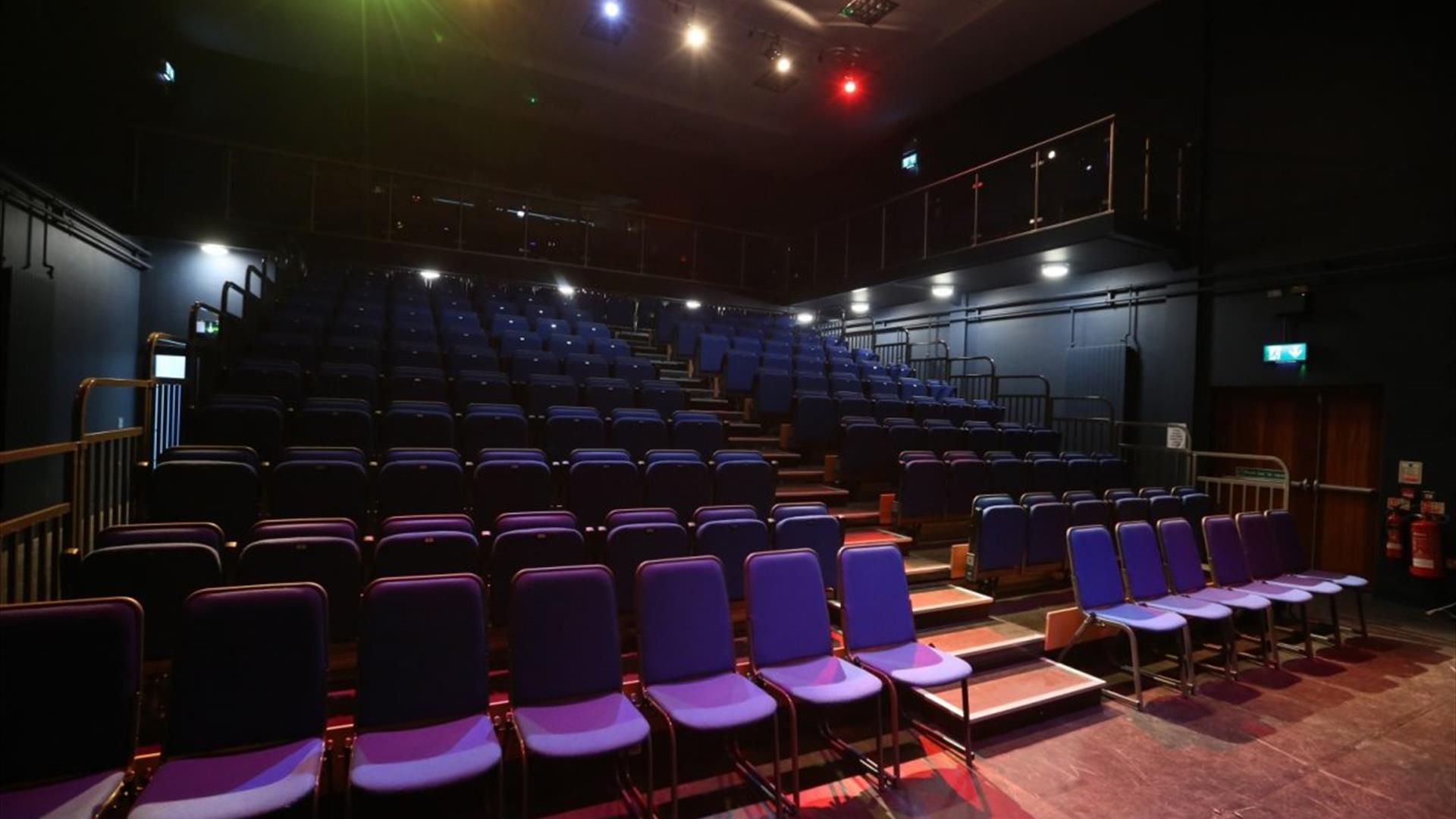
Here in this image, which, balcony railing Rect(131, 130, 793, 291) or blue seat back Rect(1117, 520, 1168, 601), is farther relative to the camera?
balcony railing Rect(131, 130, 793, 291)

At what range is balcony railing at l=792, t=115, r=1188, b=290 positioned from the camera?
289 inches

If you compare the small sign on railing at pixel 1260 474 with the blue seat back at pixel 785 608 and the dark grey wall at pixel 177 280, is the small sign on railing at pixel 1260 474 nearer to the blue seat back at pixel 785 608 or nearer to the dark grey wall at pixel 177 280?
the blue seat back at pixel 785 608

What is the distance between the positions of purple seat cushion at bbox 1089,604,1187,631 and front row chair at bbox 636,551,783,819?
235 cm

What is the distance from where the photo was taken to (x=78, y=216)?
6.22 meters

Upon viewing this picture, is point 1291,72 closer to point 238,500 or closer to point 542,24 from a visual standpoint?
point 542,24

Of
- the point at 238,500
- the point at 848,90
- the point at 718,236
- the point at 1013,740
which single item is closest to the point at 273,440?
the point at 238,500

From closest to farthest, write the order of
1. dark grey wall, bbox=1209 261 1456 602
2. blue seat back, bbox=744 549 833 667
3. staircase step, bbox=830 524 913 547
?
1. blue seat back, bbox=744 549 833 667
2. staircase step, bbox=830 524 913 547
3. dark grey wall, bbox=1209 261 1456 602

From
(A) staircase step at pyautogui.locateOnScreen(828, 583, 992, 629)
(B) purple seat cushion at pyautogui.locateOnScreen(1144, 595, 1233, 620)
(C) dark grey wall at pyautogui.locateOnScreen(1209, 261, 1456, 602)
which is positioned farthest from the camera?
(C) dark grey wall at pyautogui.locateOnScreen(1209, 261, 1456, 602)

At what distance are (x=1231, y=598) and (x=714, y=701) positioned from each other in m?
3.85

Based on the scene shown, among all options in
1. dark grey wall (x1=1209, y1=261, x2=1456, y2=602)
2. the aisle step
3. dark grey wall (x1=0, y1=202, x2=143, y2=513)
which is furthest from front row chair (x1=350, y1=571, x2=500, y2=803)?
dark grey wall (x1=1209, y1=261, x2=1456, y2=602)

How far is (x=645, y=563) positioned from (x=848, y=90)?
9.03m

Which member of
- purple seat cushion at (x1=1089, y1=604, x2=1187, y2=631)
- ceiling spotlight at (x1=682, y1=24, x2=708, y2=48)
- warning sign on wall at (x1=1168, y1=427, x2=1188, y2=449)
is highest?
ceiling spotlight at (x1=682, y1=24, x2=708, y2=48)

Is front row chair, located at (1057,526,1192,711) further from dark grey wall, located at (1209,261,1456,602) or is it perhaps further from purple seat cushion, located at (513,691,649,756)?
dark grey wall, located at (1209,261,1456,602)

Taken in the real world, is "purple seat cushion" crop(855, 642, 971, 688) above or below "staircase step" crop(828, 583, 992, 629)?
above
